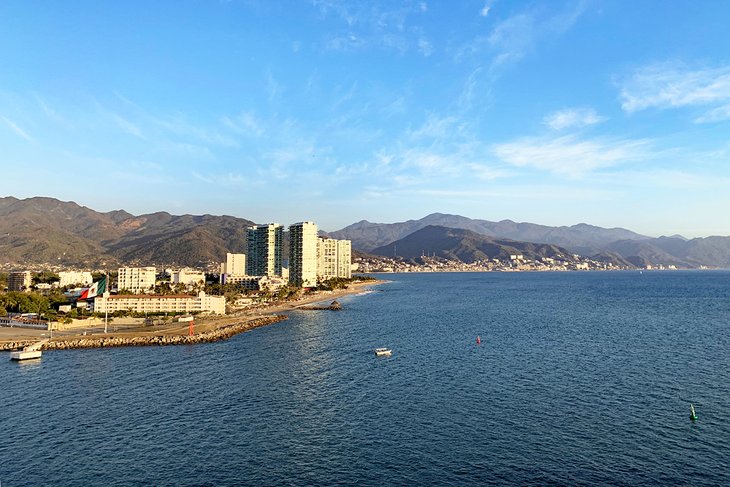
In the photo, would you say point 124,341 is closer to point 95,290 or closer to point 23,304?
point 95,290

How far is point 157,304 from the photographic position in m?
119

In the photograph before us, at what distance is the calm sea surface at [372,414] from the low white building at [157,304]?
137 ft

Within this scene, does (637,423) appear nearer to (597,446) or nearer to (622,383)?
(597,446)

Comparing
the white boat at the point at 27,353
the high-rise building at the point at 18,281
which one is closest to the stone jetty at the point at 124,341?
the white boat at the point at 27,353

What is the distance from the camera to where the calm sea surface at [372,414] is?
3419 centimetres

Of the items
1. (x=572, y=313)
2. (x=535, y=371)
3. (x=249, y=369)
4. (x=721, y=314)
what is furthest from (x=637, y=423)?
(x=721, y=314)

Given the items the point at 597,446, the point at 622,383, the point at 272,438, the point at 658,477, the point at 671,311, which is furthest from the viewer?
the point at 671,311

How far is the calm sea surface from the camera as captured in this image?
1346 inches

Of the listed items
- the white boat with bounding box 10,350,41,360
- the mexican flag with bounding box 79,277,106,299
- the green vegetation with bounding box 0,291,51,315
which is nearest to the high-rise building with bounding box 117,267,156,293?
the green vegetation with bounding box 0,291,51,315

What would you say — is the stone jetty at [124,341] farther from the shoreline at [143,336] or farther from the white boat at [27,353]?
the white boat at [27,353]

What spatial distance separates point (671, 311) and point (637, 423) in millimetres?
107436

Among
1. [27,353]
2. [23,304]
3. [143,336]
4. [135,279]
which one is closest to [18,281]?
A: [135,279]

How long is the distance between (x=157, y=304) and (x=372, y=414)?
3515 inches

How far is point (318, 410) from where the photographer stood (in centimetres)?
4753
